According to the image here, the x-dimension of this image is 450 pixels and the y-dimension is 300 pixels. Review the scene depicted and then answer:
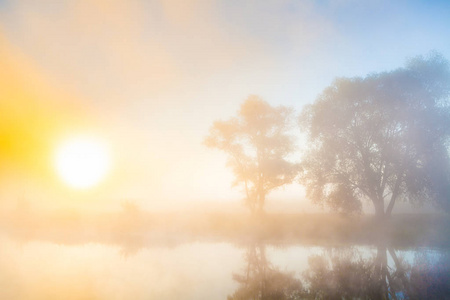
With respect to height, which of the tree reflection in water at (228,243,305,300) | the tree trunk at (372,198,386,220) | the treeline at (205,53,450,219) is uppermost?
the treeline at (205,53,450,219)

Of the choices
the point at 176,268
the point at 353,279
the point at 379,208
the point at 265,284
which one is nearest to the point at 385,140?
the point at 379,208

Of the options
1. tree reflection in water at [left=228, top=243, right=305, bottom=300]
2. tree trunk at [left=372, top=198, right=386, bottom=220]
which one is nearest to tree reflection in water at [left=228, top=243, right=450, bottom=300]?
tree reflection in water at [left=228, top=243, right=305, bottom=300]

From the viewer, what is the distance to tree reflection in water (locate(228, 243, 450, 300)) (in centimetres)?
937

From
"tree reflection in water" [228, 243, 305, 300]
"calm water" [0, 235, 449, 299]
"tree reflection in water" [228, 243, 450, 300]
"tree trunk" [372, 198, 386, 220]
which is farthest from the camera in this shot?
"tree trunk" [372, 198, 386, 220]

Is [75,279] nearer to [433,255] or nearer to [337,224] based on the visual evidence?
[433,255]

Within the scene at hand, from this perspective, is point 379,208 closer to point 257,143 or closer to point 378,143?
point 378,143

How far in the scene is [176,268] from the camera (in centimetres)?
1408

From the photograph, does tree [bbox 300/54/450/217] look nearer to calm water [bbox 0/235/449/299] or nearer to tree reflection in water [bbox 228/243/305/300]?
calm water [bbox 0/235/449/299]

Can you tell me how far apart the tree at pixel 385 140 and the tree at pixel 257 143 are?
13.7 feet

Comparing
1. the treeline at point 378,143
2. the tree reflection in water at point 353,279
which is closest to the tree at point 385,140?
the treeline at point 378,143

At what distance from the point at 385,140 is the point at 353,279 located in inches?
726

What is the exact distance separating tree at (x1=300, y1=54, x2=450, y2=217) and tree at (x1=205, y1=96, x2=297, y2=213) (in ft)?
13.7

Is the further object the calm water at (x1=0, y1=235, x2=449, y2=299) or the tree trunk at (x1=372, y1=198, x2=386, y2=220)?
the tree trunk at (x1=372, y1=198, x2=386, y2=220)

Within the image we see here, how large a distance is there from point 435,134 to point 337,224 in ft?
38.8
